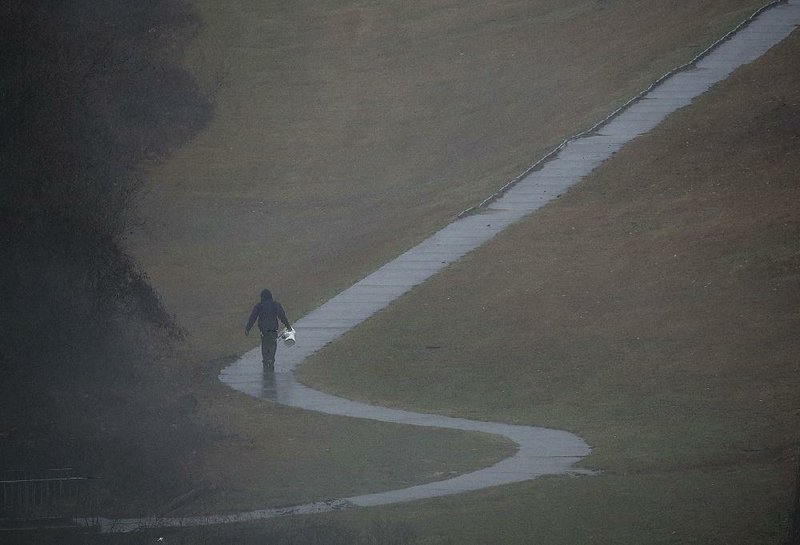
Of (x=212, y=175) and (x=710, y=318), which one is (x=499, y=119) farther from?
(x=710, y=318)

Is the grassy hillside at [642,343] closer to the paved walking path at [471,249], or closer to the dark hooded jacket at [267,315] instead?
the paved walking path at [471,249]

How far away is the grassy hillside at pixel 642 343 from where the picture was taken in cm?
1362

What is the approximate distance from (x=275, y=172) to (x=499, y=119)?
8.74m

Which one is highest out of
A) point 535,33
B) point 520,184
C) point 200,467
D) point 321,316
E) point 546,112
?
point 535,33

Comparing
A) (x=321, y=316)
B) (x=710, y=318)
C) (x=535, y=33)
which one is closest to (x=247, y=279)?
(x=321, y=316)

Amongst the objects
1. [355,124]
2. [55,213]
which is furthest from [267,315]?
[355,124]

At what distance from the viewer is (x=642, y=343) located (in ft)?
70.5

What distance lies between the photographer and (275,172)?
45.4 metres

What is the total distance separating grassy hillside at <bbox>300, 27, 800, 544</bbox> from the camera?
13625 mm

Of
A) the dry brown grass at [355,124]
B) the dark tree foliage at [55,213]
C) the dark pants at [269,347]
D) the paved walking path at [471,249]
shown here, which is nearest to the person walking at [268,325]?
the dark pants at [269,347]

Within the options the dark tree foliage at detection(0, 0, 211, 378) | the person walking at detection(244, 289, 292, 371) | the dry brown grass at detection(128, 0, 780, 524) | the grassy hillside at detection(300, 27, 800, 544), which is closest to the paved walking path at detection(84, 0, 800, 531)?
the person walking at detection(244, 289, 292, 371)

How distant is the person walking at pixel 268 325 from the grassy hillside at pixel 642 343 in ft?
3.06

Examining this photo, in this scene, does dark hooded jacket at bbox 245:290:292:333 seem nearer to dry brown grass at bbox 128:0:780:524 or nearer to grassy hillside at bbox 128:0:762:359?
dry brown grass at bbox 128:0:780:524

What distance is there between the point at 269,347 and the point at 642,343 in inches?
274
